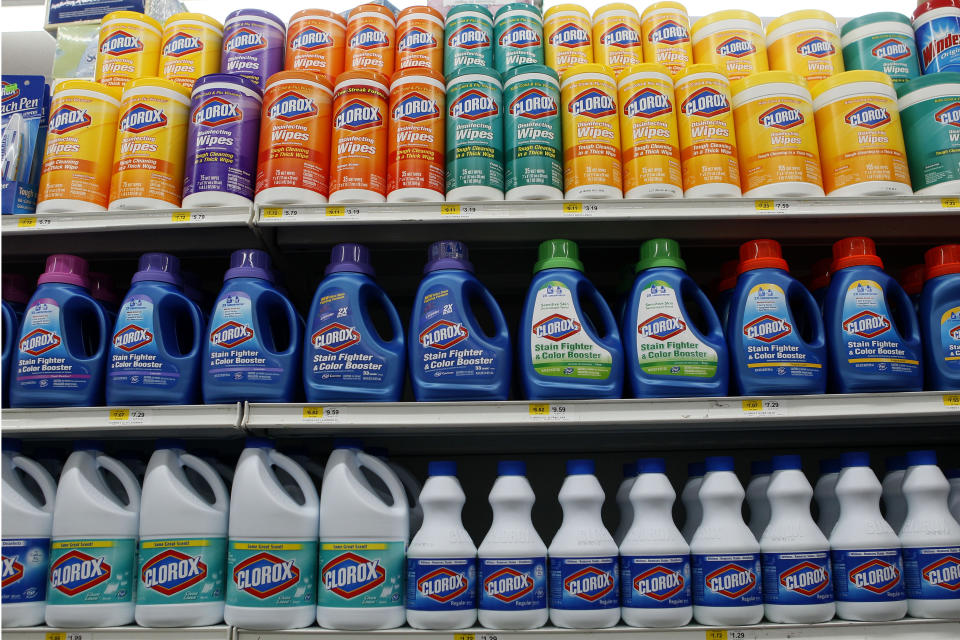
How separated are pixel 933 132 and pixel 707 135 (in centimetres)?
56

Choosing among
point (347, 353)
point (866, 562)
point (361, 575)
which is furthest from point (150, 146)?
point (866, 562)

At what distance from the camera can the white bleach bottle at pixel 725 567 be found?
1343mm

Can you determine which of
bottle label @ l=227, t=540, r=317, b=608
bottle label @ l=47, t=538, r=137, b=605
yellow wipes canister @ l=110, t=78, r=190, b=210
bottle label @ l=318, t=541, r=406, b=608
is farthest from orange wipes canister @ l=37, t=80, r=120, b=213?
bottle label @ l=318, t=541, r=406, b=608

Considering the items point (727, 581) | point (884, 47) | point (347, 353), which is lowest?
point (727, 581)

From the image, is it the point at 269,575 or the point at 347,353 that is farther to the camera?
the point at 347,353

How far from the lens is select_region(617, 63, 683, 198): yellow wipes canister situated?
5.10 feet

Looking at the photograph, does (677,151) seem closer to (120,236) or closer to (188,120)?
(188,120)

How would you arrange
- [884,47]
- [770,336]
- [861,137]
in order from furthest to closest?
1. [884,47]
2. [861,137]
3. [770,336]

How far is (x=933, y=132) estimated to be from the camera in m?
1.59

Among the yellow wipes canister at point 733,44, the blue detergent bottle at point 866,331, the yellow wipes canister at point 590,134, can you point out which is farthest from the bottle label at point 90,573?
the yellow wipes canister at point 733,44

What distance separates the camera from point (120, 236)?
1.70 metres

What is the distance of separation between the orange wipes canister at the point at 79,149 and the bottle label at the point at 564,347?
1.12 metres

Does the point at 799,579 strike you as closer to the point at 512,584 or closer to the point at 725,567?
the point at 725,567

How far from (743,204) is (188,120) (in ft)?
4.60
